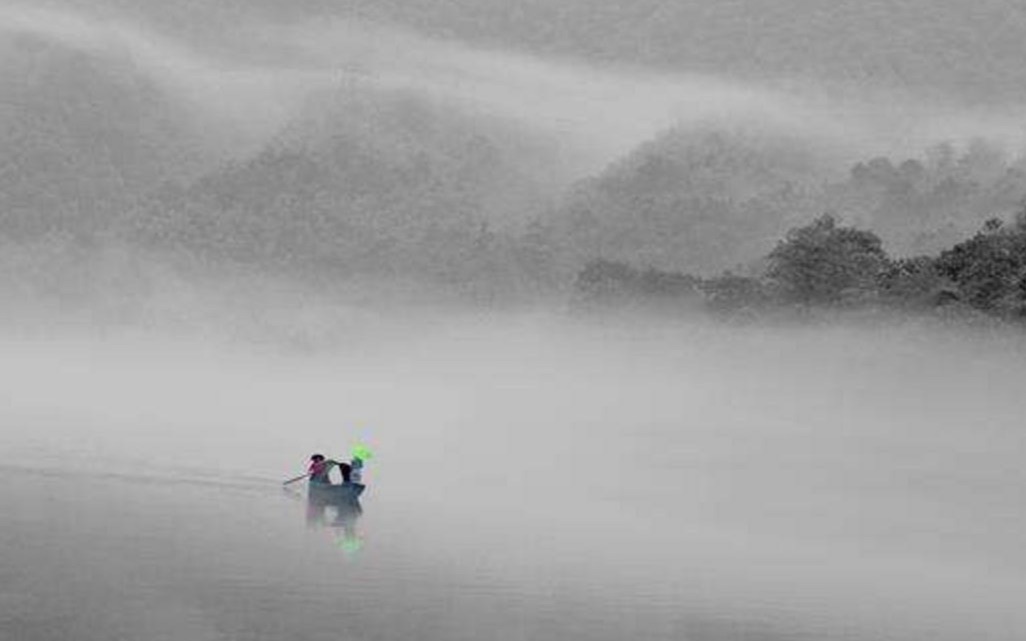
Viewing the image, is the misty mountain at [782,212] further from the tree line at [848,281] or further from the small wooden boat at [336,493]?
the small wooden boat at [336,493]

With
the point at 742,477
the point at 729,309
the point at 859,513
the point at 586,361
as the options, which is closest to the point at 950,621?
the point at 859,513

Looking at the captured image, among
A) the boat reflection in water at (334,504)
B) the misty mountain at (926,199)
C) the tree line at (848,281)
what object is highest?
the misty mountain at (926,199)

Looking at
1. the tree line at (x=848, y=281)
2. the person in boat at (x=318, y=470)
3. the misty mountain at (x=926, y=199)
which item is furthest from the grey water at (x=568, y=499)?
the misty mountain at (x=926, y=199)

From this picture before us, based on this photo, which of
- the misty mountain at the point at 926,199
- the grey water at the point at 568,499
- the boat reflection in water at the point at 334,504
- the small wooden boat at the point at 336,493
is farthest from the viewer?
the misty mountain at the point at 926,199

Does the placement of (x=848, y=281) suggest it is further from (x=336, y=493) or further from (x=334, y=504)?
(x=334, y=504)

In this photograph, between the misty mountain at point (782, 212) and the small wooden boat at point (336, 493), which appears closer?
the small wooden boat at point (336, 493)

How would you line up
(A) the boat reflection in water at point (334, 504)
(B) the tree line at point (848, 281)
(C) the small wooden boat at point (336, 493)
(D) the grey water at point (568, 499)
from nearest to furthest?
(D) the grey water at point (568, 499), (A) the boat reflection in water at point (334, 504), (C) the small wooden boat at point (336, 493), (B) the tree line at point (848, 281)

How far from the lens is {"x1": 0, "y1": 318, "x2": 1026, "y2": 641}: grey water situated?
95.1ft

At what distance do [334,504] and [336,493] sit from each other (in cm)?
31

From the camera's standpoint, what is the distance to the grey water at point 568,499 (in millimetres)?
29000

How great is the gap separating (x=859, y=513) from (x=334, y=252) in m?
147

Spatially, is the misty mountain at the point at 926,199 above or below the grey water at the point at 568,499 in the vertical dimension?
above

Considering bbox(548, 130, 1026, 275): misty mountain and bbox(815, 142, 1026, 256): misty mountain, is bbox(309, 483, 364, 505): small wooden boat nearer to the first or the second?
bbox(815, 142, 1026, 256): misty mountain

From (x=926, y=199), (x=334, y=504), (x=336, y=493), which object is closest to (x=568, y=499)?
(x=336, y=493)
